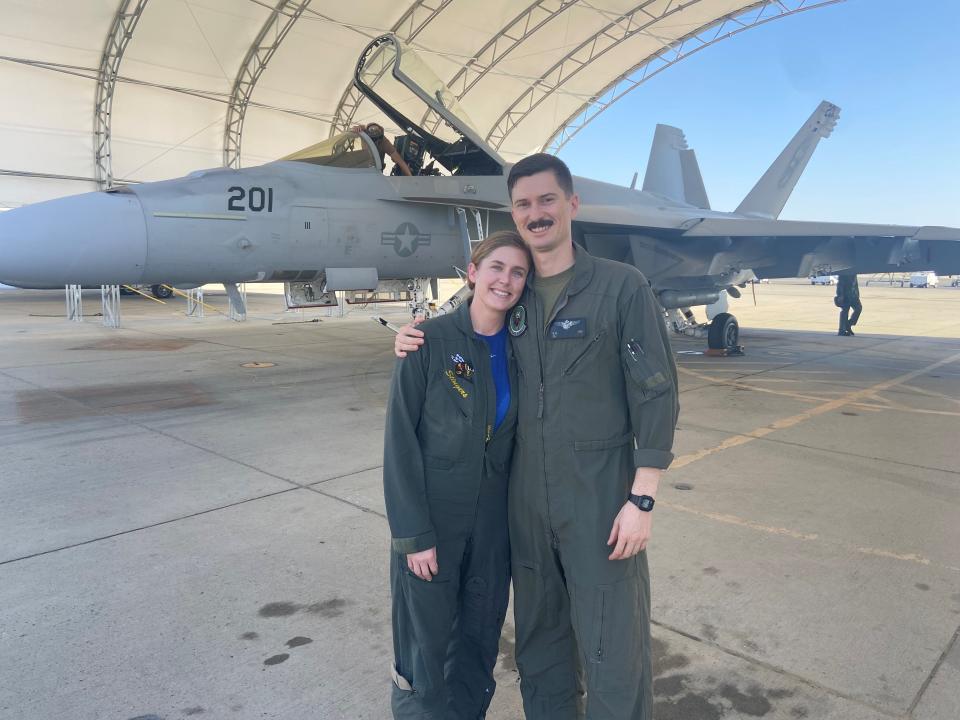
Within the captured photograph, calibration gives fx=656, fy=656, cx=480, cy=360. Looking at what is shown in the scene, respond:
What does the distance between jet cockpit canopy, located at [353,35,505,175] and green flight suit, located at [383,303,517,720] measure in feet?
21.3

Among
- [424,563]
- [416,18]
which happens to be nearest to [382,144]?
[424,563]

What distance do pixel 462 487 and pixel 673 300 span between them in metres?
9.44

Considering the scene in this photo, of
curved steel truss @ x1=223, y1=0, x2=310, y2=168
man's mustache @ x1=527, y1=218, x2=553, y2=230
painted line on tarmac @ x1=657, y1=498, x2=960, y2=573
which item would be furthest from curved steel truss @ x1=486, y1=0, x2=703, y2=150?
man's mustache @ x1=527, y1=218, x2=553, y2=230

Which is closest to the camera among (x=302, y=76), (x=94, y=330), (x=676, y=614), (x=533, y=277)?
(x=533, y=277)

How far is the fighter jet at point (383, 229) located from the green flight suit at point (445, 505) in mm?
5369

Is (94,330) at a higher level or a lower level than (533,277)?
lower

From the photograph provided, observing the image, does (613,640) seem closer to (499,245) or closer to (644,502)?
(644,502)

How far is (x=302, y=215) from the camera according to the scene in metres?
7.31

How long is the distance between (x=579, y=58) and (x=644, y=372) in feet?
95.5

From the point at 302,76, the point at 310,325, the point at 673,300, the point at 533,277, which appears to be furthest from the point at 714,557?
the point at 302,76

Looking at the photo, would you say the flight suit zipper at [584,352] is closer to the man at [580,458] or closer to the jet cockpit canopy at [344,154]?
the man at [580,458]

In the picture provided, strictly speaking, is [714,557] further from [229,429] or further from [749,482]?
[229,429]

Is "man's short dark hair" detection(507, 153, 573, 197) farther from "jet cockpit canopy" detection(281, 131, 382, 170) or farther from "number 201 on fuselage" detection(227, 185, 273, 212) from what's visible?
"jet cockpit canopy" detection(281, 131, 382, 170)

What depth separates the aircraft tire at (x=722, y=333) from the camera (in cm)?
1174
